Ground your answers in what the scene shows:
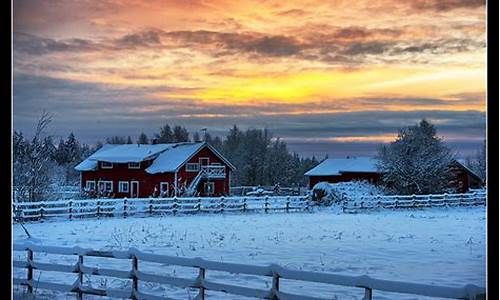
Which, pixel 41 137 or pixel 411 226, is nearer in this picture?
pixel 41 137

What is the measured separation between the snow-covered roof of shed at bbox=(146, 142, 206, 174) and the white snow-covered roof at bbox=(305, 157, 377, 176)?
83 cm

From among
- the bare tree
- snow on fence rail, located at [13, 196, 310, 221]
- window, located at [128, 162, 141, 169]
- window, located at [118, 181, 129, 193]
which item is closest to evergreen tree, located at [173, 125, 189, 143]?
window, located at [128, 162, 141, 169]

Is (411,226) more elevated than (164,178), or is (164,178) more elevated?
(164,178)

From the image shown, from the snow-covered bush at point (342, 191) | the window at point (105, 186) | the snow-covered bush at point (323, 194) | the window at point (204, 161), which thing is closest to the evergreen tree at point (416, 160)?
the snow-covered bush at point (342, 191)

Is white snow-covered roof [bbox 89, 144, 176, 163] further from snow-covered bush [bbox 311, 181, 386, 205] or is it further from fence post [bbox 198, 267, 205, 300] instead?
snow-covered bush [bbox 311, 181, 386, 205]

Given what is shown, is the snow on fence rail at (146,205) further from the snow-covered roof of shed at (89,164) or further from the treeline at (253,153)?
the snow-covered roof of shed at (89,164)

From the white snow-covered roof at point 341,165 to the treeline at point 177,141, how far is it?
0.15ft

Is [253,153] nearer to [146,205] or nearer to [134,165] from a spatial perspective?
[134,165]

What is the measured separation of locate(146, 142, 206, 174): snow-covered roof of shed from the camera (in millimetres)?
3480

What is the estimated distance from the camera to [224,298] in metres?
2.90

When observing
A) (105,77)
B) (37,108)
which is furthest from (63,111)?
(105,77)

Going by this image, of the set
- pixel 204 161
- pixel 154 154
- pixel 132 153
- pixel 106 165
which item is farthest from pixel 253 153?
pixel 106 165
